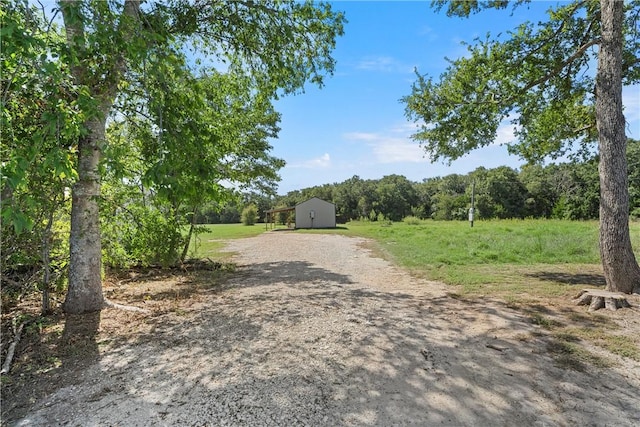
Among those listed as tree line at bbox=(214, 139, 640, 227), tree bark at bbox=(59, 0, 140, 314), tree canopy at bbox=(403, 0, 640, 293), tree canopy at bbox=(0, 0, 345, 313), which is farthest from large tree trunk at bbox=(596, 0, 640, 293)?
tree line at bbox=(214, 139, 640, 227)

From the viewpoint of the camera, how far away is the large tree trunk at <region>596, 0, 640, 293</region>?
5059mm

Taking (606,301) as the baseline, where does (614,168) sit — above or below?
above

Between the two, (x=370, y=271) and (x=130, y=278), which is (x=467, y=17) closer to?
(x=370, y=271)

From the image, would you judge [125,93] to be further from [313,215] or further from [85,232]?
[313,215]

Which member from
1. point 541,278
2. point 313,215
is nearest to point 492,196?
point 313,215

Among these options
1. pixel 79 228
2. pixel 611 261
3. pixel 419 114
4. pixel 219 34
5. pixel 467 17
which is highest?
pixel 467 17

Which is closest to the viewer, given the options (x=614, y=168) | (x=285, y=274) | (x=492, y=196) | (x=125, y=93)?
(x=125, y=93)

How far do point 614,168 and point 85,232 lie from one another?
310 inches

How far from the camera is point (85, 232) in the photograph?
4.61 m

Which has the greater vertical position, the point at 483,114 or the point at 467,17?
the point at 467,17

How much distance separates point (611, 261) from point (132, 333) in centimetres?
688

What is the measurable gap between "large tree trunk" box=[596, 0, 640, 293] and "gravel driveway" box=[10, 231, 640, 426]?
2.02 meters

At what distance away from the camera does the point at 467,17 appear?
7453 mm

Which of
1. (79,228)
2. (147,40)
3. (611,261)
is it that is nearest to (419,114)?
(611,261)
